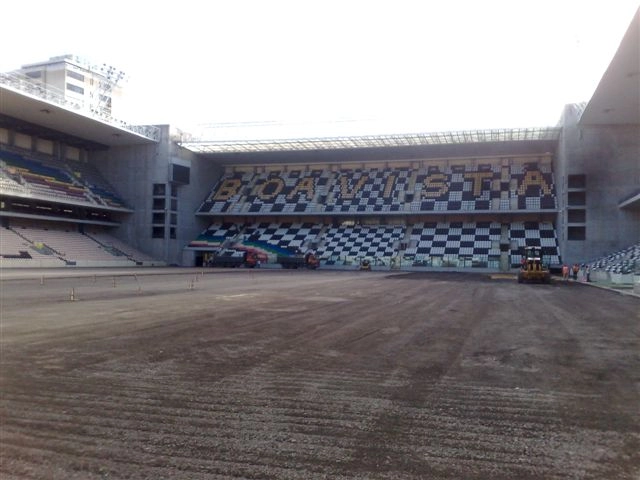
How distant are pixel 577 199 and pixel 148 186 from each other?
37591 mm

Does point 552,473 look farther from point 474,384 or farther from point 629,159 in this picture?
point 629,159

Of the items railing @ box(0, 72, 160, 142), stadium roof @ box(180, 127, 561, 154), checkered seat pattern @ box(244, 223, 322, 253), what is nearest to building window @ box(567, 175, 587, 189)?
stadium roof @ box(180, 127, 561, 154)

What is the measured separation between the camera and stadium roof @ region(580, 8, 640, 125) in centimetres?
2058

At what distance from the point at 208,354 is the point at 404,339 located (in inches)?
136

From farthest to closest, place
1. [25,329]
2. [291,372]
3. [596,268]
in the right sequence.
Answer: [596,268] < [25,329] < [291,372]

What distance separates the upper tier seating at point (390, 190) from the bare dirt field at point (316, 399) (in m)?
38.2

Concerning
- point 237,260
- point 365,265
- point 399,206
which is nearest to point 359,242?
point 365,265

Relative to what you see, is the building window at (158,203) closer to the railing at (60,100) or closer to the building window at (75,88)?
the railing at (60,100)

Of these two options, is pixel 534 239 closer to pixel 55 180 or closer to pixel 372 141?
pixel 372 141

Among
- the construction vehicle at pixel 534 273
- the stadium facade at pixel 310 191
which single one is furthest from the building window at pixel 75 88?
the construction vehicle at pixel 534 273

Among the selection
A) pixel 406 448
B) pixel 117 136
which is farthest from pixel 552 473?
pixel 117 136

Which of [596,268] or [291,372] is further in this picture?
[596,268]

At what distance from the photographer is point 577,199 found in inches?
1476

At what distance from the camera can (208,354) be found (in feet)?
24.2
